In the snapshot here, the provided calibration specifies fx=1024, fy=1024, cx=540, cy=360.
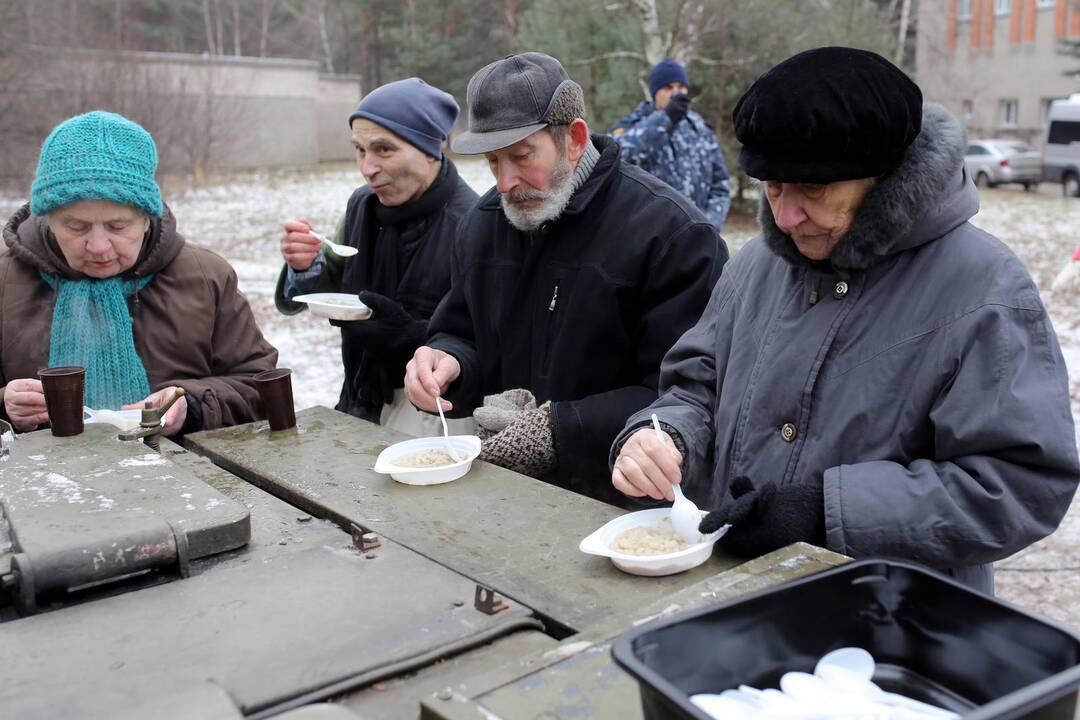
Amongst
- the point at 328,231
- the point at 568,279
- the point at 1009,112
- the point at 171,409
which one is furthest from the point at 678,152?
the point at 1009,112

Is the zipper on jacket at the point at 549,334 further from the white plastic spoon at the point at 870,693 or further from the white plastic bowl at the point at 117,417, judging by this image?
the white plastic spoon at the point at 870,693

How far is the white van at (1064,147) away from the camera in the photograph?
62.8 feet

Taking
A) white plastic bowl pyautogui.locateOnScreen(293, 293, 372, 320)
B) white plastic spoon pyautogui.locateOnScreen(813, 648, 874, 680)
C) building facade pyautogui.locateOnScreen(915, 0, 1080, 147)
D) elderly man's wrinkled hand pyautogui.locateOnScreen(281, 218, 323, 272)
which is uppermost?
building facade pyautogui.locateOnScreen(915, 0, 1080, 147)

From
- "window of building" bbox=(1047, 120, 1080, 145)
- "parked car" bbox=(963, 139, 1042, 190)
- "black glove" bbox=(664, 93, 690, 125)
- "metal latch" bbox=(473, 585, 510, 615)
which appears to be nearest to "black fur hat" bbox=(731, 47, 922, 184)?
"metal latch" bbox=(473, 585, 510, 615)

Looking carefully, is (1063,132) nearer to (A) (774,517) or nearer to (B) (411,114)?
(B) (411,114)

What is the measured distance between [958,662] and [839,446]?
22.8 inches

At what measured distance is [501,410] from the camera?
253 cm

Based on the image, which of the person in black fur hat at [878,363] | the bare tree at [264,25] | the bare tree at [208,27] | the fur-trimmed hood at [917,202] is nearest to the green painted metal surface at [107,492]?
the person in black fur hat at [878,363]

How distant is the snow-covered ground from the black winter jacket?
2.02m

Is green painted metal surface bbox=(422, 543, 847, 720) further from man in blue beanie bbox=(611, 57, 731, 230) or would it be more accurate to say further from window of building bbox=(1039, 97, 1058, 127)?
window of building bbox=(1039, 97, 1058, 127)

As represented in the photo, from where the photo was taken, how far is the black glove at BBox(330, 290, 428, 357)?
123 inches

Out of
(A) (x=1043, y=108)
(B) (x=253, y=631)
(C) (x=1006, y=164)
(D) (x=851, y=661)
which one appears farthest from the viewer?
(A) (x=1043, y=108)

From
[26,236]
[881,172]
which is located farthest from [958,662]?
[26,236]

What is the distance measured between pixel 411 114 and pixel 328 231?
32.9 ft
